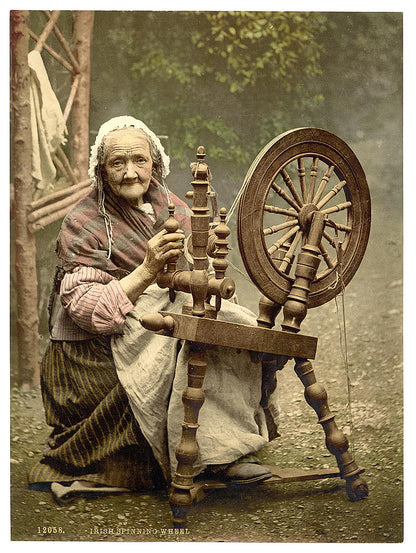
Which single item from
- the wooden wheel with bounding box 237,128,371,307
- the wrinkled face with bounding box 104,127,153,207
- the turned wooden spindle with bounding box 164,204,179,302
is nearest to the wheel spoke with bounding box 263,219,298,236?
the wooden wheel with bounding box 237,128,371,307

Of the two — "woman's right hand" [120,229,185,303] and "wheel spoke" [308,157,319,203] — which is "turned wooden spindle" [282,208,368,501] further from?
"woman's right hand" [120,229,185,303]

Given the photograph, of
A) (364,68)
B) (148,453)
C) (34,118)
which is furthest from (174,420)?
(364,68)

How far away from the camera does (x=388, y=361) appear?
3725 millimetres

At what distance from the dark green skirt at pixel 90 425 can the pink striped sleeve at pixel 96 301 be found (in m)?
0.10

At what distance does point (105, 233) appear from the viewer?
353 cm

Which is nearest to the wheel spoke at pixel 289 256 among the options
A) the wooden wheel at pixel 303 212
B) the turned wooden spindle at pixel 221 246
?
the wooden wheel at pixel 303 212

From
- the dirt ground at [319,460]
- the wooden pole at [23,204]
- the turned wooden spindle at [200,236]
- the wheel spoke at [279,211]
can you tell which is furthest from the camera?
the wooden pole at [23,204]

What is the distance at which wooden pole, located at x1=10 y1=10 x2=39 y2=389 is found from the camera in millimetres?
3619

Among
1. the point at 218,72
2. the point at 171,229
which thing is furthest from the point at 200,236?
the point at 218,72

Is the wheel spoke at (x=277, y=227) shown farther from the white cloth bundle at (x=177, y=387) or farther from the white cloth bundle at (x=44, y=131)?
the white cloth bundle at (x=44, y=131)

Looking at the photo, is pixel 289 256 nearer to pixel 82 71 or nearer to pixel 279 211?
pixel 279 211

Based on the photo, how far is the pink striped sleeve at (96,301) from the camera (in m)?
3.43

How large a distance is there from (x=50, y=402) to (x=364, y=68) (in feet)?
6.16

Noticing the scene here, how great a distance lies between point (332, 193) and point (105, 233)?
90 centimetres
